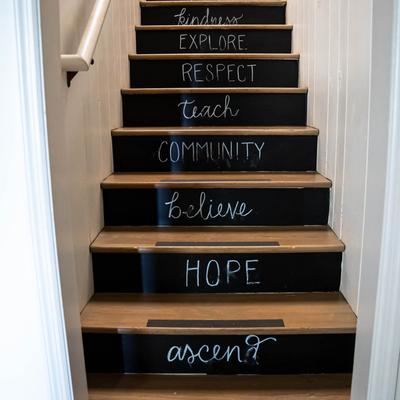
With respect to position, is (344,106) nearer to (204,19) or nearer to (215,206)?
(215,206)

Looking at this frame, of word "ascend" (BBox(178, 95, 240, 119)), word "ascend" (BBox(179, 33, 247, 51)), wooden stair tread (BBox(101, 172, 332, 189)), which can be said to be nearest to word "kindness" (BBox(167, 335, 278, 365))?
wooden stair tread (BBox(101, 172, 332, 189))

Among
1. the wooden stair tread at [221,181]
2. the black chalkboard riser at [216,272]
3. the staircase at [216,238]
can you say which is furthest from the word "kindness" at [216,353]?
the wooden stair tread at [221,181]

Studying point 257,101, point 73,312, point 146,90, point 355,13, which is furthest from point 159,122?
point 73,312

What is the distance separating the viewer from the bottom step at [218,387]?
1.52 meters

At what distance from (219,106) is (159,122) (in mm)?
289

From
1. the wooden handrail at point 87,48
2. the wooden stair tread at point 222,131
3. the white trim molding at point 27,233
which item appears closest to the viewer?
the white trim molding at point 27,233

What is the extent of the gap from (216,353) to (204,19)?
78.4 inches

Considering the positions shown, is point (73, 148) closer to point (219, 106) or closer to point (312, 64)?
point (219, 106)

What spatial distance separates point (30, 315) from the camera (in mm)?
1117

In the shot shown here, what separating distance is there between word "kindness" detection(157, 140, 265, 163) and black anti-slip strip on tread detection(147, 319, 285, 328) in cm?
82

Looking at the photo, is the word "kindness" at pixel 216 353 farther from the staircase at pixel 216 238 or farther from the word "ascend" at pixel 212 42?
the word "ascend" at pixel 212 42

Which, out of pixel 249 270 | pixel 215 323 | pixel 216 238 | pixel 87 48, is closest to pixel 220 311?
pixel 215 323

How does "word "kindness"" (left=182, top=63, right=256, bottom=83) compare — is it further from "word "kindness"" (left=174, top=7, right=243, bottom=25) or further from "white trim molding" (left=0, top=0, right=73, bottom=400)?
"white trim molding" (left=0, top=0, right=73, bottom=400)

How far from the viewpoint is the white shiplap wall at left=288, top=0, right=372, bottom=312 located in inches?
62.0
